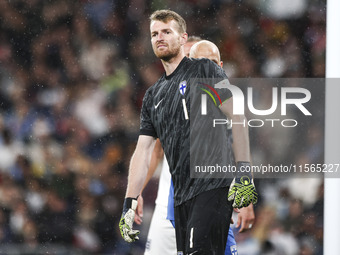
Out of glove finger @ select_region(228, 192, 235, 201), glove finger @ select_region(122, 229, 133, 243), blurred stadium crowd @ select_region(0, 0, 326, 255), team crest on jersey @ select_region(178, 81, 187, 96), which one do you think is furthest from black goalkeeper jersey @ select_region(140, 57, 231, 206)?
blurred stadium crowd @ select_region(0, 0, 326, 255)

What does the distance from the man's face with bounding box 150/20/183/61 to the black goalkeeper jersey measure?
71mm

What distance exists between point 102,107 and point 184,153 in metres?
1.76

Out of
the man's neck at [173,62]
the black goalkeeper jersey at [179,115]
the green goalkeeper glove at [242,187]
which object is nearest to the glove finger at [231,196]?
the green goalkeeper glove at [242,187]

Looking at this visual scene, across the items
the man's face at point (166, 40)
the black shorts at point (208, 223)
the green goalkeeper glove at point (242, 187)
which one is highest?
the man's face at point (166, 40)

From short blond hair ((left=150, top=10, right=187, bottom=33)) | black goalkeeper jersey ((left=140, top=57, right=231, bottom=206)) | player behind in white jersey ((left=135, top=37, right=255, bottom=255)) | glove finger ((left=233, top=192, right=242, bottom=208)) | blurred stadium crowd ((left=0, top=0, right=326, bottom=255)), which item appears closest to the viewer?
glove finger ((left=233, top=192, right=242, bottom=208))

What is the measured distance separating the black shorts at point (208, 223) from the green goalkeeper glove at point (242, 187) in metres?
0.08

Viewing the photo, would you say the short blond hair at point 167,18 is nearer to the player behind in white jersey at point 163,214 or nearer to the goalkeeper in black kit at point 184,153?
the goalkeeper in black kit at point 184,153

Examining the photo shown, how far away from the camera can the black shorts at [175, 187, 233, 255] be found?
6.77 feet

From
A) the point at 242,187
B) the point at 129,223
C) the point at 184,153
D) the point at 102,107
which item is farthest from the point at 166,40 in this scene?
the point at 102,107

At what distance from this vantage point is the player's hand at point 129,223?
229cm

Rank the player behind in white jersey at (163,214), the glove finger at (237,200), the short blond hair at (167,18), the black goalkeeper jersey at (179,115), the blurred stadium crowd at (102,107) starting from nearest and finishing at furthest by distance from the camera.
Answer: the glove finger at (237,200) < the black goalkeeper jersey at (179,115) < the short blond hair at (167,18) < the player behind in white jersey at (163,214) < the blurred stadium crowd at (102,107)

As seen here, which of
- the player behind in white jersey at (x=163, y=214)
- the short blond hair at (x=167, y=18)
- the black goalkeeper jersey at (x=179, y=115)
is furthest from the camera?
the player behind in white jersey at (x=163, y=214)

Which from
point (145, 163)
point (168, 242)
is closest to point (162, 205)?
point (168, 242)

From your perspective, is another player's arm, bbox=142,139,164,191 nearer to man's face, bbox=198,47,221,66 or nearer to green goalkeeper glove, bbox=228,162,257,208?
man's face, bbox=198,47,221,66
